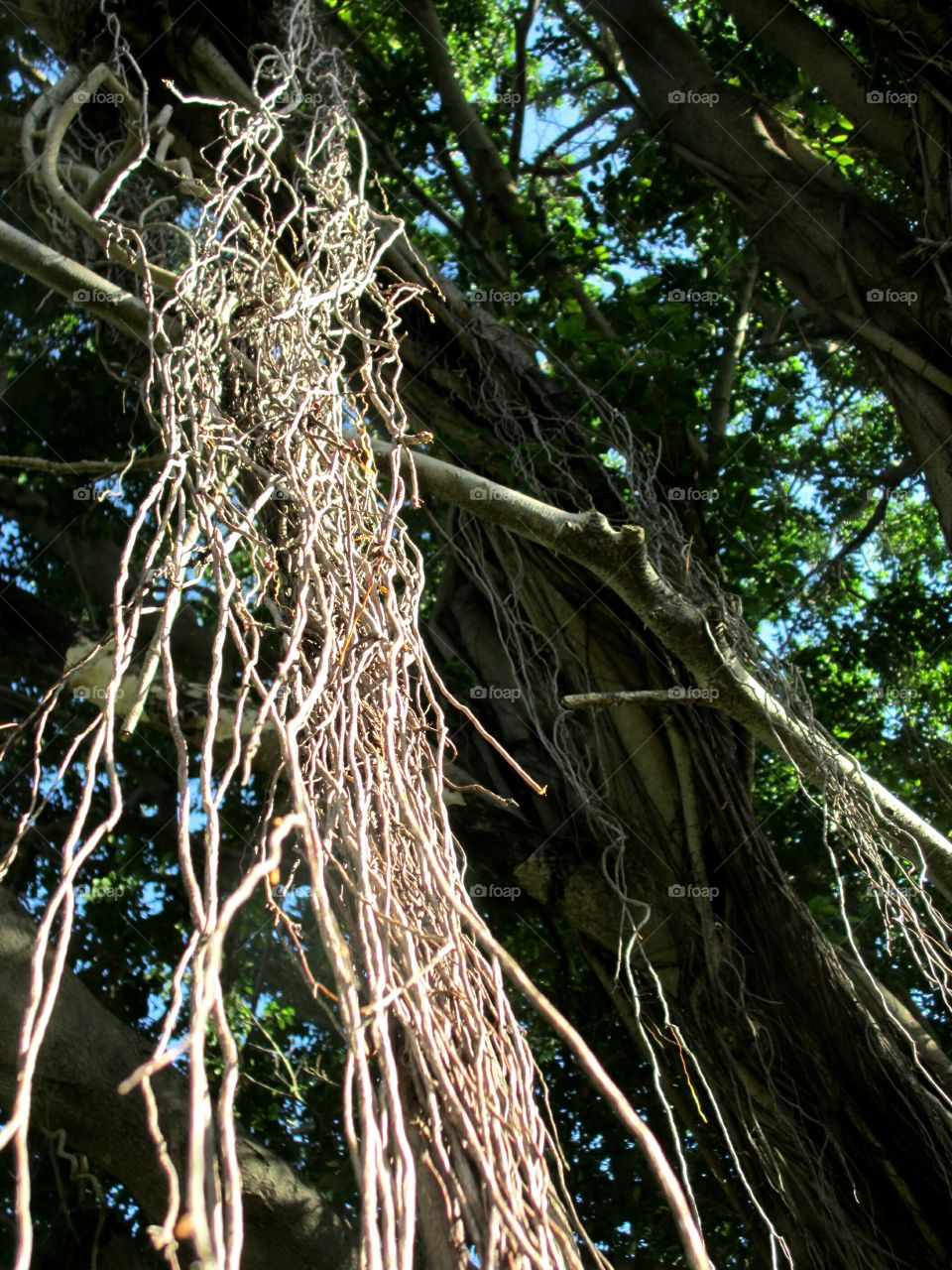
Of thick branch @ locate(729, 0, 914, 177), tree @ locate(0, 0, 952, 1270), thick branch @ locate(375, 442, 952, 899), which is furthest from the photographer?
thick branch @ locate(729, 0, 914, 177)

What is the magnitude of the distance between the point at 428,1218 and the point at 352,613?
482 millimetres

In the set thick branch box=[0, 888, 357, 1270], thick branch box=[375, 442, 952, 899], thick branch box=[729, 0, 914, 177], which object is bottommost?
thick branch box=[0, 888, 357, 1270]

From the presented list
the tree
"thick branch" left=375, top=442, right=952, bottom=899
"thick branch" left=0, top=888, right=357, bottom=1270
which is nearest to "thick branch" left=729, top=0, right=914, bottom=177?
the tree

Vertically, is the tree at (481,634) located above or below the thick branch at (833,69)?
below

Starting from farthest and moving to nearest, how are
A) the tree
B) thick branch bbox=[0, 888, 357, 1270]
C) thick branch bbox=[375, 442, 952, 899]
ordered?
1. thick branch bbox=[0, 888, 357, 1270]
2. thick branch bbox=[375, 442, 952, 899]
3. the tree

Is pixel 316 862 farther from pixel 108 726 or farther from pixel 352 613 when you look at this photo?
pixel 352 613

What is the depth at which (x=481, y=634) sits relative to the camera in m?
3.36

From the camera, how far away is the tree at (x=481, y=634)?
2.98 ft

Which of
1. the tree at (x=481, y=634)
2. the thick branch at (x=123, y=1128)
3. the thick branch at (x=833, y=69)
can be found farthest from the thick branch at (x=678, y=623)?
the thick branch at (x=833, y=69)

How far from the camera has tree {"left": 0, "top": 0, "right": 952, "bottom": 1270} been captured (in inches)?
35.7

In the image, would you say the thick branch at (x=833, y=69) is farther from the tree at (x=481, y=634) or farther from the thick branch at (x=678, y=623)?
the thick branch at (x=678, y=623)

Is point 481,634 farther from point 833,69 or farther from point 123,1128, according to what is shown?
point 833,69

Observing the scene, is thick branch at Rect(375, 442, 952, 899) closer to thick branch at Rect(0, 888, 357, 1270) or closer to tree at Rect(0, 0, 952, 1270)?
tree at Rect(0, 0, 952, 1270)

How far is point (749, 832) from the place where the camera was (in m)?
2.57
